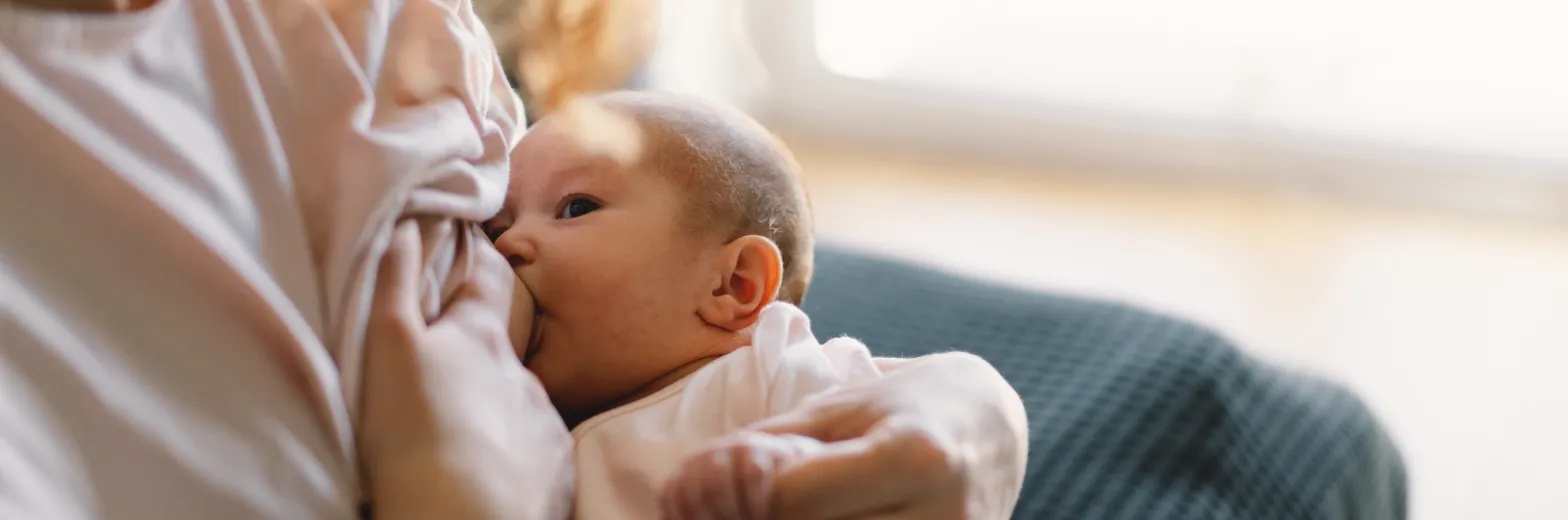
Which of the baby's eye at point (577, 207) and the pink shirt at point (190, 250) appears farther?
the baby's eye at point (577, 207)

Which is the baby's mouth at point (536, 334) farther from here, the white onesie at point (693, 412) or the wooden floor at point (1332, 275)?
the wooden floor at point (1332, 275)

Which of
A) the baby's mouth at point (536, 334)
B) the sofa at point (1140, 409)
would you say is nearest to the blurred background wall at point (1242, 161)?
the sofa at point (1140, 409)

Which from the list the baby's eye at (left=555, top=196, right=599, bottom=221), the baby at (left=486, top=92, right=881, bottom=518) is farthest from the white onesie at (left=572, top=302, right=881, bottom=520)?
the baby's eye at (left=555, top=196, right=599, bottom=221)

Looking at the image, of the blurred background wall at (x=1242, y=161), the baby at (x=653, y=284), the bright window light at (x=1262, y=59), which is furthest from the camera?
the bright window light at (x=1262, y=59)

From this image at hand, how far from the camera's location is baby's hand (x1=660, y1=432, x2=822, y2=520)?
539 millimetres

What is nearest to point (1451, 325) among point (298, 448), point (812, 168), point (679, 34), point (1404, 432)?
point (1404, 432)

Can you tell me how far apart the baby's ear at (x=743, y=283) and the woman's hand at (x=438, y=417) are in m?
0.21

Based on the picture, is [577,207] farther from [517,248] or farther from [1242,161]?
[1242,161]

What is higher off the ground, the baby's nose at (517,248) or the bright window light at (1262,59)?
the baby's nose at (517,248)

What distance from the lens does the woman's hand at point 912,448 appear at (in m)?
0.54

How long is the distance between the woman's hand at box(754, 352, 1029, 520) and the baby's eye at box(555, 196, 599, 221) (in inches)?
8.6

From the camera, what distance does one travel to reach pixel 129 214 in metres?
0.46

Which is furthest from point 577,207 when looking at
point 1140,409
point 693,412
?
point 1140,409

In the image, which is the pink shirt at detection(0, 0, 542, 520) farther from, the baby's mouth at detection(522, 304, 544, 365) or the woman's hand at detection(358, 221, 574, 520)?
the baby's mouth at detection(522, 304, 544, 365)
